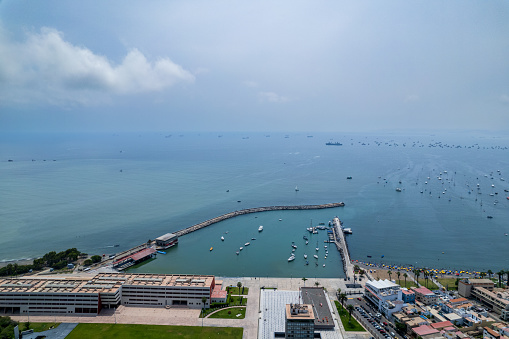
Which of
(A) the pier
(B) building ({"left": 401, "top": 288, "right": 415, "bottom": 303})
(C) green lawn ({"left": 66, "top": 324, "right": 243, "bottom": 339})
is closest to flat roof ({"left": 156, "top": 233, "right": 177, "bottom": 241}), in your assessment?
(C) green lawn ({"left": 66, "top": 324, "right": 243, "bottom": 339})

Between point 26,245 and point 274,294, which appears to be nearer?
point 274,294

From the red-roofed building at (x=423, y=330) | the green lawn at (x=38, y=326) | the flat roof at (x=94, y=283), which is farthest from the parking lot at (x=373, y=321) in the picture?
the green lawn at (x=38, y=326)

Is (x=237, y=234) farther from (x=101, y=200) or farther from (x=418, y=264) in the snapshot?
(x=101, y=200)

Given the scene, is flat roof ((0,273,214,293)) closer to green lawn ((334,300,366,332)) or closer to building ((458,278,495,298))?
green lawn ((334,300,366,332))

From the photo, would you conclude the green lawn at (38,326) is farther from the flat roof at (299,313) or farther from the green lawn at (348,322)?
the green lawn at (348,322)

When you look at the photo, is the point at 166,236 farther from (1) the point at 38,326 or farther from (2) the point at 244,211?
(1) the point at 38,326

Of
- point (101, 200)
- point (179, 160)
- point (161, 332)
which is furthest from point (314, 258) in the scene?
point (179, 160)
